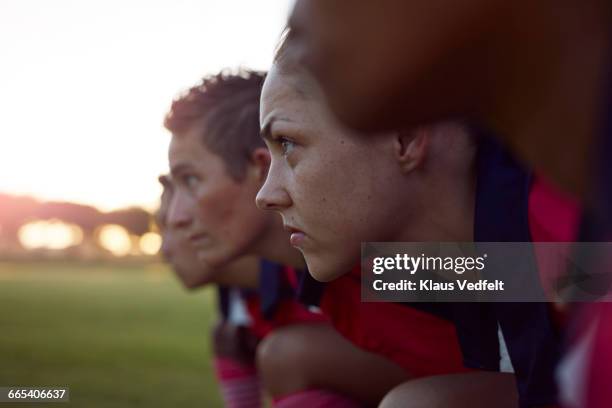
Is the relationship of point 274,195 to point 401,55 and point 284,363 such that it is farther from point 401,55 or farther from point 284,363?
point 284,363

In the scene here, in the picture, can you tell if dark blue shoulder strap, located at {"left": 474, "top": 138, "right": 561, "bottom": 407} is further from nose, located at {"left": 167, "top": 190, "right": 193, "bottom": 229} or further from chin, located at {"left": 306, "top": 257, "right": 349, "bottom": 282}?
nose, located at {"left": 167, "top": 190, "right": 193, "bottom": 229}

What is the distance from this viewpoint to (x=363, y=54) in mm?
464

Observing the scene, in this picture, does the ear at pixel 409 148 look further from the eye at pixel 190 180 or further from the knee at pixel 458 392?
the eye at pixel 190 180

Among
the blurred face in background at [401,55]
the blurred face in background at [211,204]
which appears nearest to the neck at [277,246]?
the blurred face in background at [211,204]

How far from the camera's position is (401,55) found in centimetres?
46

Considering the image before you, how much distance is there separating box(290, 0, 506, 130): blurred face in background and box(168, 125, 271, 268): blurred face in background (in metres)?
0.85

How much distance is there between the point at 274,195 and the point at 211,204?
0.51m

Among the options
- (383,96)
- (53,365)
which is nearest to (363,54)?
(383,96)

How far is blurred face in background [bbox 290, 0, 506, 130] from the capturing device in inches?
17.8

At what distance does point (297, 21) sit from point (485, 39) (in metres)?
0.13

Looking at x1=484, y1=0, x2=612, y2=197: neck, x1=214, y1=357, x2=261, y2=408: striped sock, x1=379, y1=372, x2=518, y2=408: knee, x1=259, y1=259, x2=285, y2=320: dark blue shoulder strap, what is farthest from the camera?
x1=214, y1=357, x2=261, y2=408: striped sock

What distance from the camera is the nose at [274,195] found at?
0.84 m

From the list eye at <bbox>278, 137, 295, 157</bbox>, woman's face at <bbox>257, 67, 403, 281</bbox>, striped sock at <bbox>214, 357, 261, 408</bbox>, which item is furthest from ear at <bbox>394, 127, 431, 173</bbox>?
Answer: striped sock at <bbox>214, 357, 261, 408</bbox>

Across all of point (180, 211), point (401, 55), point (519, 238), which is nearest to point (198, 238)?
point (180, 211)
